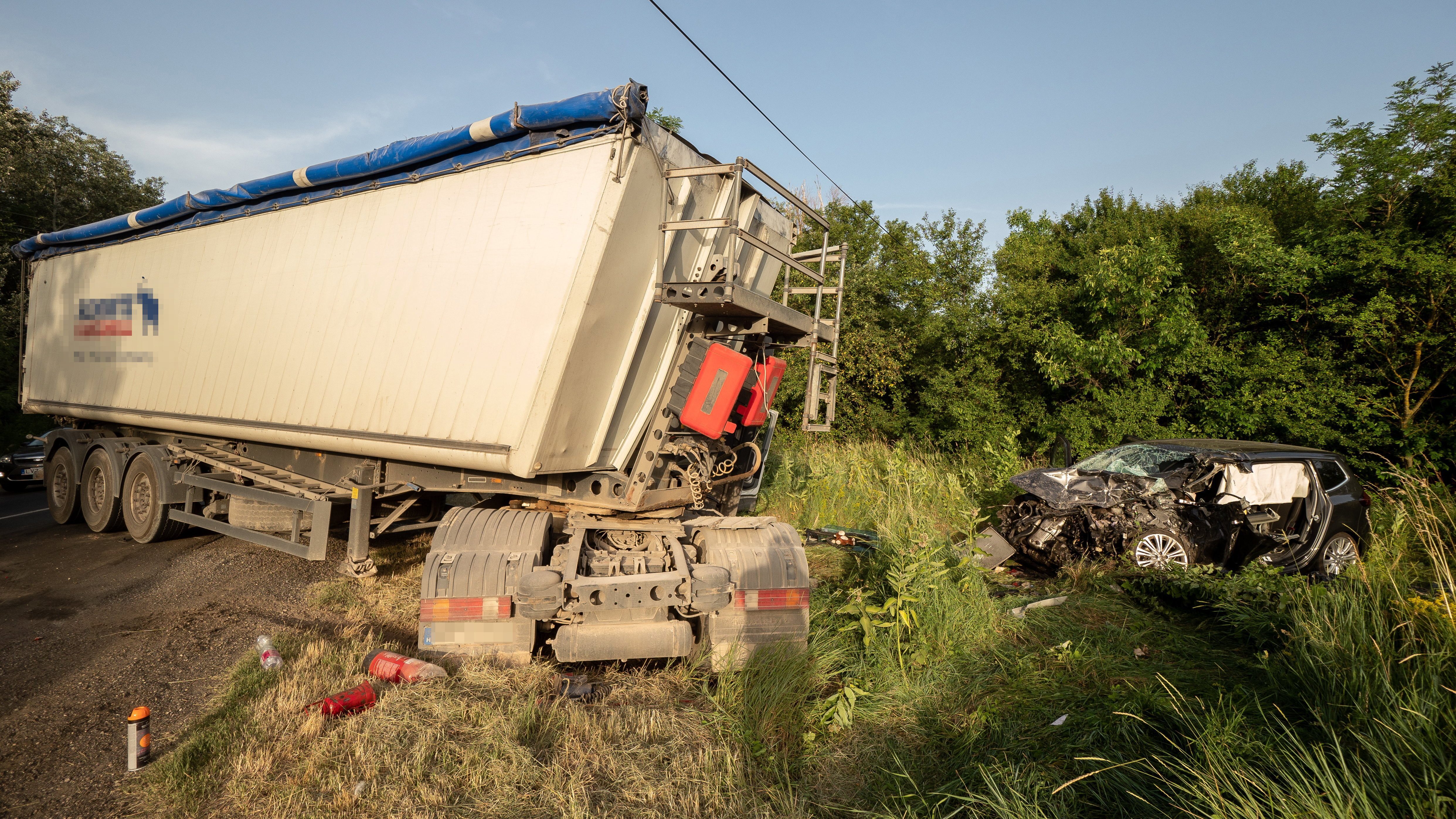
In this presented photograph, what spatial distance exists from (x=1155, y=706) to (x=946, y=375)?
11.7m

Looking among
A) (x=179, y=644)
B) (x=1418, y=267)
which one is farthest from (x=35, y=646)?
(x=1418, y=267)

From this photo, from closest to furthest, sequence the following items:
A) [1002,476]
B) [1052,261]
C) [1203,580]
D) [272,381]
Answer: [1203,580] < [272,381] < [1002,476] < [1052,261]

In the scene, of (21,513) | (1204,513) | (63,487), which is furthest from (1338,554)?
(21,513)

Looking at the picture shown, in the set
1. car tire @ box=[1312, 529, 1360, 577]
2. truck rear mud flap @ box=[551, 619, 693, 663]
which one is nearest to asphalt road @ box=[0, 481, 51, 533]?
truck rear mud flap @ box=[551, 619, 693, 663]

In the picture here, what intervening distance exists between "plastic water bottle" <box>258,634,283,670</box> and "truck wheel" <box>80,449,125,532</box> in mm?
5758

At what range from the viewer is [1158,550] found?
21.8ft

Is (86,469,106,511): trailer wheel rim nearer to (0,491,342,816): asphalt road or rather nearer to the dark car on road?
(0,491,342,816): asphalt road

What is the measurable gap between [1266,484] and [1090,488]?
1646mm

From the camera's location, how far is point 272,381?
20.8ft

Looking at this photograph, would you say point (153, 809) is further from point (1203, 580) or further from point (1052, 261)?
point (1052, 261)

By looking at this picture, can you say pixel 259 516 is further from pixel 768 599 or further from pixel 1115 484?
pixel 1115 484

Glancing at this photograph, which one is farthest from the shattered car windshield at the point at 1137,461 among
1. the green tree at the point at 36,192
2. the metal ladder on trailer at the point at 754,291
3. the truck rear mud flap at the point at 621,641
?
the green tree at the point at 36,192

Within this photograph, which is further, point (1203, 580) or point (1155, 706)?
point (1203, 580)

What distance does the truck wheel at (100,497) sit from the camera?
28.0ft
